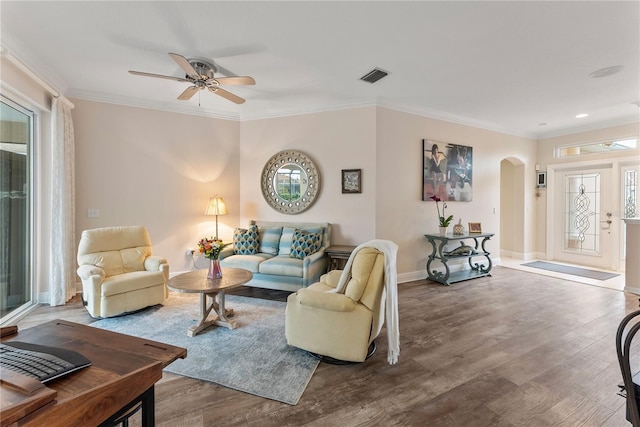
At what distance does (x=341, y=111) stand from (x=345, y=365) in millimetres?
3665

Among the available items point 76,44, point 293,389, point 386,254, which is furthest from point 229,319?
point 76,44

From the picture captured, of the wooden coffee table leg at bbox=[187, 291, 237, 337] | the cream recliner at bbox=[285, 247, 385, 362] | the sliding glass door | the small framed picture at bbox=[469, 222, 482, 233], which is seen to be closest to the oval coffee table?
→ the wooden coffee table leg at bbox=[187, 291, 237, 337]

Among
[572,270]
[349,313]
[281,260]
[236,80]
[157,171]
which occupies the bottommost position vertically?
[572,270]

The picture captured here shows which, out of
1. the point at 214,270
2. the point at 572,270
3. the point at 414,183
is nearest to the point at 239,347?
the point at 214,270

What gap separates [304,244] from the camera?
4.22 m

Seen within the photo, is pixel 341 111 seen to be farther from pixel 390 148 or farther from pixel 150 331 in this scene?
pixel 150 331

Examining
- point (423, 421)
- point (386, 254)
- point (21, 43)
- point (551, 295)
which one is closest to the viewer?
point (423, 421)

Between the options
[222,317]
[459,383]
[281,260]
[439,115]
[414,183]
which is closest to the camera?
[459,383]

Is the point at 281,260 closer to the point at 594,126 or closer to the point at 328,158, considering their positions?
the point at 328,158

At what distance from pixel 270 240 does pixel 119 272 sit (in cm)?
201

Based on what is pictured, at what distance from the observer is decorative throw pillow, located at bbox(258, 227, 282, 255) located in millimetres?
4555

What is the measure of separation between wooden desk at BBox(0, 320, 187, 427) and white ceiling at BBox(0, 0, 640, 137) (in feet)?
8.10

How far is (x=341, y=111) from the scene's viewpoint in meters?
4.60

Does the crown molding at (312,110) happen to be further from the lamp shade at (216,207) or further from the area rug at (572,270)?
the area rug at (572,270)
